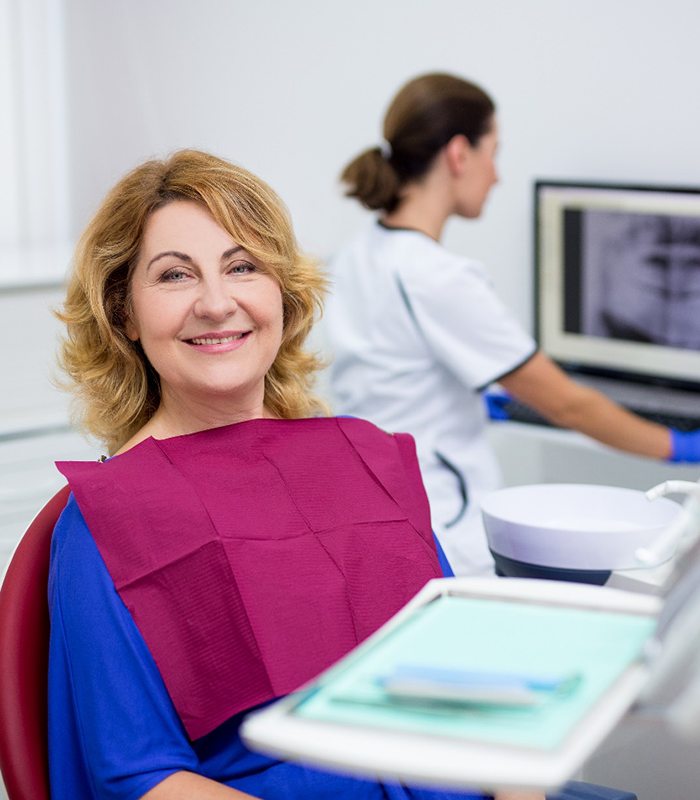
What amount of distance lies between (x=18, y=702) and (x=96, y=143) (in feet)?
10.8

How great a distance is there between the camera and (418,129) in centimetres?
227

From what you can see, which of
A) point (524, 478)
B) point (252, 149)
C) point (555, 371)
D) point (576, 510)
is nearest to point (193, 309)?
point (576, 510)

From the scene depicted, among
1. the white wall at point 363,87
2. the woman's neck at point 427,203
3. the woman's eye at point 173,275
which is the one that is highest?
the white wall at point 363,87

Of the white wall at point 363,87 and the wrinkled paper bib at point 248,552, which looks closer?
the wrinkled paper bib at point 248,552

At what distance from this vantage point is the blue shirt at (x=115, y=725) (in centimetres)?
108

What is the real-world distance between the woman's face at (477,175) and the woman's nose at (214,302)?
108cm

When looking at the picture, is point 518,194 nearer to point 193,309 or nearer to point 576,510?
point 576,510

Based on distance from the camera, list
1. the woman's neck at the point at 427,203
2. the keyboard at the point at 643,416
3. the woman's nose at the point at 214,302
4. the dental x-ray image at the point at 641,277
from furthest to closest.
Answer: the dental x-ray image at the point at 641,277 → the keyboard at the point at 643,416 → the woman's neck at the point at 427,203 → the woman's nose at the point at 214,302

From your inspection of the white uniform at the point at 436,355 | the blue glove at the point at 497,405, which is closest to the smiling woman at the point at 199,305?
the white uniform at the point at 436,355

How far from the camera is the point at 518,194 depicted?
3082 mm

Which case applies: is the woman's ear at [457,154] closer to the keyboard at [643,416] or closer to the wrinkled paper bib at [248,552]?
the keyboard at [643,416]

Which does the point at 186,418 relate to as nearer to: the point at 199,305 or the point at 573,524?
the point at 199,305

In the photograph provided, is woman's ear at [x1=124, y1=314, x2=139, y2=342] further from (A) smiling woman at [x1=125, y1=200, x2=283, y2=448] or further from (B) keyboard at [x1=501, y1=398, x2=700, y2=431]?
(B) keyboard at [x1=501, y1=398, x2=700, y2=431]

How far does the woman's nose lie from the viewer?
1277 millimetres
